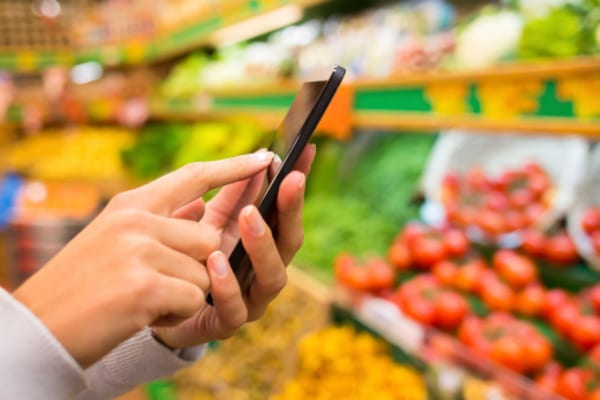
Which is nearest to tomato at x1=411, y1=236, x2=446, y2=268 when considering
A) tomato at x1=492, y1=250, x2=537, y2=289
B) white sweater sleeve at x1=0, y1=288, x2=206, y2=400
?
tomato at x1=492, y1=250, x2=537, y2=289

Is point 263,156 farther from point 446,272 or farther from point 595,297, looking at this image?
point 446,272

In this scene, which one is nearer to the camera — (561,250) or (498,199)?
(561,250)

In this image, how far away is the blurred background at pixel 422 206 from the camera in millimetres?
1545

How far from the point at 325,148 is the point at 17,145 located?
4.43 m

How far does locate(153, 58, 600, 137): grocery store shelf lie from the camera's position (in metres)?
1.29

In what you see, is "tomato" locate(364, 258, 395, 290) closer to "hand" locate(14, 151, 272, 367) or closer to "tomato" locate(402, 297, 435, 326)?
"tomato" locate(402, 297, 435, 326)

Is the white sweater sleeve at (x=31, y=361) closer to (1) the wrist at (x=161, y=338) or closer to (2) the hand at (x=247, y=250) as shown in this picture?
(2) the hand at (x=247, y=250)

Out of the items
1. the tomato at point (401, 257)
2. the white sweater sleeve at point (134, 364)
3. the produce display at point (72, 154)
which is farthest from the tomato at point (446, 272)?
the produce display at point (72, 154)

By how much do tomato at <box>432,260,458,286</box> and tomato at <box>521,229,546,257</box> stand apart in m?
0.27

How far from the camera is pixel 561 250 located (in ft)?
6.66

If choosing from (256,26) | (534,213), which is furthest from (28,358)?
(256,26)

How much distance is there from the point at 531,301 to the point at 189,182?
156cm

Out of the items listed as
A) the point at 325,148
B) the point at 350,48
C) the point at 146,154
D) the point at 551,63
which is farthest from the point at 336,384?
the point at 146,154

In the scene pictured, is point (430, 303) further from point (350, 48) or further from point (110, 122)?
point (110, 122)
